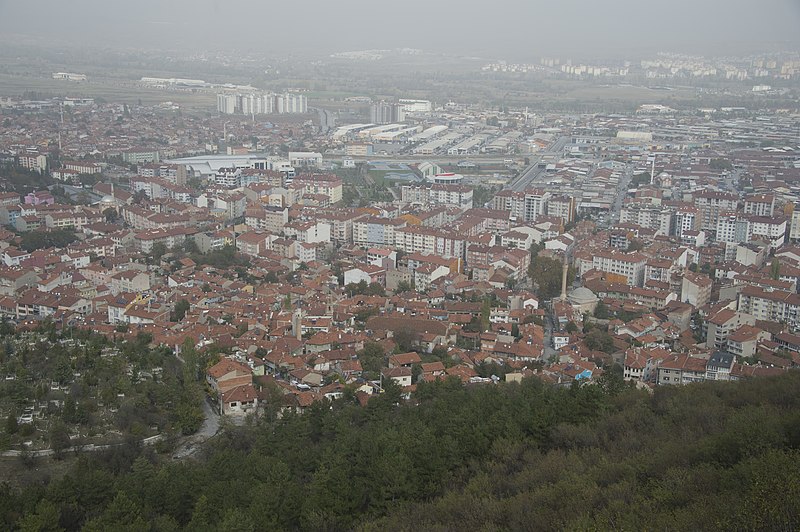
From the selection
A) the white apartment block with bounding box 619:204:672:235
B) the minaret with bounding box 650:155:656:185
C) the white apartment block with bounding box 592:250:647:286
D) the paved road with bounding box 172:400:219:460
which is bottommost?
the paved road with bounding box 172:400:219:460

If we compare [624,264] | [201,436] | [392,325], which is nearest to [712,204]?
[624,264]

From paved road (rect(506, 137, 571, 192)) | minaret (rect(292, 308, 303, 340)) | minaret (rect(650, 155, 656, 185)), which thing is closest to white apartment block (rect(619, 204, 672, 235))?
paved road (rect(506, 137, 571, 192))

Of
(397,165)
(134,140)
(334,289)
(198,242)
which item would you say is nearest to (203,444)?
(334,289)

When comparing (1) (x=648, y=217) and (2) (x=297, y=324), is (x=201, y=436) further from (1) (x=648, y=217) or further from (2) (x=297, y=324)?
(1) (x=648, y=217)

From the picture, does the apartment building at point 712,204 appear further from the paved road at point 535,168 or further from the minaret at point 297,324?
the minaret at point 297,324

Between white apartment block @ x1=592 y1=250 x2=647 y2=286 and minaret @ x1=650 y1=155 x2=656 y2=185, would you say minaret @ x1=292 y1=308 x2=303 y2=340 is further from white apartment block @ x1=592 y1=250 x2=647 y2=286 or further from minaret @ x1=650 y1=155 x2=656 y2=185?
minaret @ x1=650 y1=155 x2=656 y2=185

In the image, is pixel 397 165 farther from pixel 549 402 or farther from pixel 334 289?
pixel 549 402
